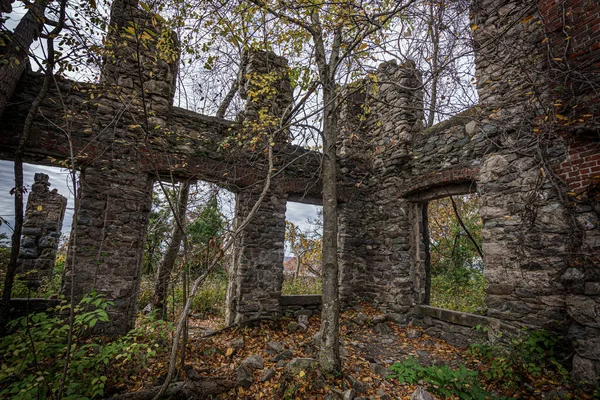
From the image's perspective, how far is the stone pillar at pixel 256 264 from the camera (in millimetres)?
5113

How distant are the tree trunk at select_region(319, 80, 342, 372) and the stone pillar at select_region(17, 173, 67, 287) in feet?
23.0

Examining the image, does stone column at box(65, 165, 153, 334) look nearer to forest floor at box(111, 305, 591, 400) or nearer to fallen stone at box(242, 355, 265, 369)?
forest floor at box(111, 305, 591, 400)

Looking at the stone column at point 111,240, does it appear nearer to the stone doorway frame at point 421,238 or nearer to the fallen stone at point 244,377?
the fallen stone at point 244,377

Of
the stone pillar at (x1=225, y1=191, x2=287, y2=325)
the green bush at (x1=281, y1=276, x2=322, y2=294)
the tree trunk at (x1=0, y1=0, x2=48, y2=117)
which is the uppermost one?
the tree trunk at (x1=0, y1=0, x2=48, y2=117)

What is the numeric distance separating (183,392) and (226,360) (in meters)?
1.12

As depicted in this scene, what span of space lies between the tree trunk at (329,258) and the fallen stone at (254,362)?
787 mm

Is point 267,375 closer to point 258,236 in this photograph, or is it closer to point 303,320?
point 303,320

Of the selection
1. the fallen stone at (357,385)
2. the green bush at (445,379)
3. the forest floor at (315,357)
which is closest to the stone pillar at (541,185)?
the forest floor at (315,357)

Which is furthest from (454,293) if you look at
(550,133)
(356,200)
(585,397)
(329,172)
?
(329,172)

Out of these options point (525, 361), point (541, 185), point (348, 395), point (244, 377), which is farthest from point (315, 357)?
point (541, 185)

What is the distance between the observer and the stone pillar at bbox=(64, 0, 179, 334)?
13.7 ft

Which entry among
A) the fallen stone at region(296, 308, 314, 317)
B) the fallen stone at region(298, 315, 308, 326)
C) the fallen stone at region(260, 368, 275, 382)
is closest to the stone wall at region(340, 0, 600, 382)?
the fallen stone at region(296, 308, 314, 317)

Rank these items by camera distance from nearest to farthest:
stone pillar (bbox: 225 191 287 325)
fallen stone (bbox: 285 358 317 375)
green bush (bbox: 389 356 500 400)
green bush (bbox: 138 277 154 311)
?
green bush (bbox: 389 356 500 400), fallen stone (bbox: 285 358 317 375), stone pillar (bbox: 225 191 287 325), green bush (bbox: 138 277 154 311)

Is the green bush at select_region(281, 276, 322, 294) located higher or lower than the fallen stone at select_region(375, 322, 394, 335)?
higher
